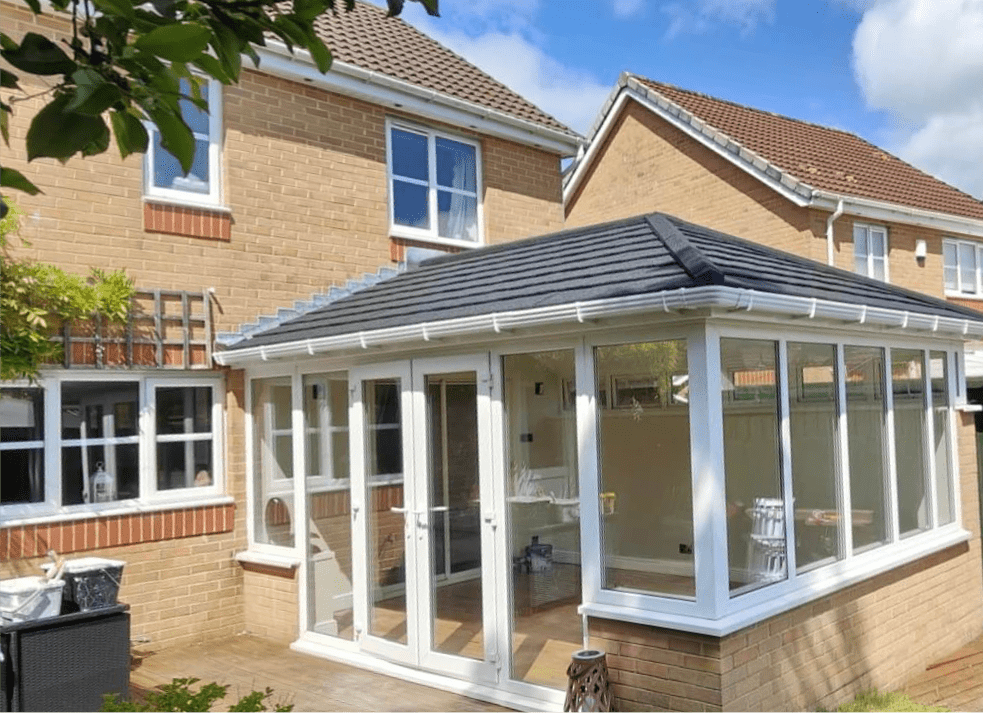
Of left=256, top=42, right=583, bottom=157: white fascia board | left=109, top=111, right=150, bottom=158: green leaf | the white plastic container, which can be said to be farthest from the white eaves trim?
left=109, top=111, right=150, bottom=158: green leaf

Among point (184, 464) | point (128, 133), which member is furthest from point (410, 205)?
point (128, 133)

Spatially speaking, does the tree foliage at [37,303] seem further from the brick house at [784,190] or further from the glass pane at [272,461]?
the brick house at [784,190]

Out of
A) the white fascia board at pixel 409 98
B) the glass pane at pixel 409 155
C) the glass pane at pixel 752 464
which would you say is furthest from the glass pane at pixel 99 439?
the glass pane at pixel 752 464

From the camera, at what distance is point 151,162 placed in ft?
29.2

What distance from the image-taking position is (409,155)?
11242 mm

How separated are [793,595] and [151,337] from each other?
6010mm

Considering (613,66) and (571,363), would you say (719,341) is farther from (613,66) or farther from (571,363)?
(613,66)

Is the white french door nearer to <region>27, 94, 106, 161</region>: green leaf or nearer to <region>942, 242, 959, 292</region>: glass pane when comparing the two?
<region>27, 94, 106, 161</region>: green leaf

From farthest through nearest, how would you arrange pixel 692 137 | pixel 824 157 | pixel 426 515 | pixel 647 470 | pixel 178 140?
pixel 824 157
pixel 692 137
pixel 426 515
pixel 647 470
pixel 178 140

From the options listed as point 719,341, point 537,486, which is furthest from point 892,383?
point 537,486

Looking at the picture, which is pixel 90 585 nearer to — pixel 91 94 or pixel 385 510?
pixel 385 510

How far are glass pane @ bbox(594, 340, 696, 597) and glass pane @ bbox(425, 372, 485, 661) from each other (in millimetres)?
1188

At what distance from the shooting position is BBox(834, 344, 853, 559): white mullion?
23.6ft

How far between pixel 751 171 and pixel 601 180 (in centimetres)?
442
